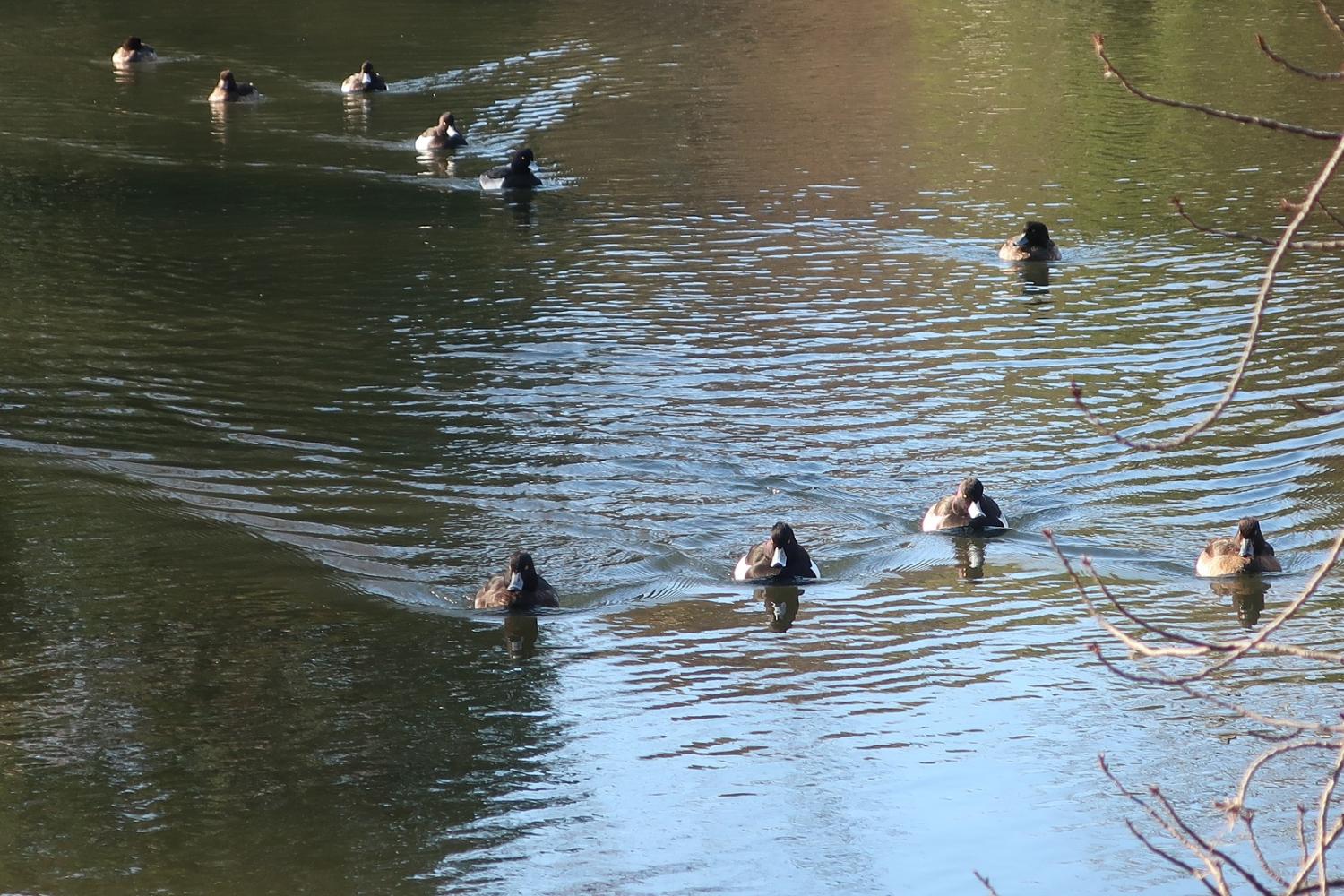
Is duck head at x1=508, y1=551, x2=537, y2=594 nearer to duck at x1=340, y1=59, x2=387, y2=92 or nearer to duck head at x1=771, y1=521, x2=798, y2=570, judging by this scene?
duck head at x1=771, y1=521, x2=798, y2=570

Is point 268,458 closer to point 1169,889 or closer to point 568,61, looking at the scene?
point 1169,889

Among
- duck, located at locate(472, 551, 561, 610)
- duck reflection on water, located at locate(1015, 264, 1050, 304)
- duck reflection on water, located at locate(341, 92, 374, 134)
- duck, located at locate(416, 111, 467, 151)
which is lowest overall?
duck, located at locate(472, 551, 561, 610)

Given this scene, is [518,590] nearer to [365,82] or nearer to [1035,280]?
[1035,280]

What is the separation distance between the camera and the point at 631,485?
18.1m

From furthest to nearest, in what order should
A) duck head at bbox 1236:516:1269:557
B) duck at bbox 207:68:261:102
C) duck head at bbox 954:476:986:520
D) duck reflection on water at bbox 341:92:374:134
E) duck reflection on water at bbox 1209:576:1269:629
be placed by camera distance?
duck at bbox 207:68:261:102, duck reflection on water at bbox 341:92:374:134, duck head at bbox 954:476:986:520, duck head at bbox 1236:516:1269:557, duck reflection on water at bbox 1209:576:1269:629

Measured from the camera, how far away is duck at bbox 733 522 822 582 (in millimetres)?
15383

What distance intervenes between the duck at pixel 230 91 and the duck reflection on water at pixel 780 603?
2696cm

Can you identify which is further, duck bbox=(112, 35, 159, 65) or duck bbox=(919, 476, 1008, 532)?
duck bbox=(112, 35, 159, 65)

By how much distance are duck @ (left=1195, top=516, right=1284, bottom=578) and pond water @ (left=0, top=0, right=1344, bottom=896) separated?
15.6 inches

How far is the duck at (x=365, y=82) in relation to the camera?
39781mm

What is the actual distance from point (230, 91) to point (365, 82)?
2.95 metres

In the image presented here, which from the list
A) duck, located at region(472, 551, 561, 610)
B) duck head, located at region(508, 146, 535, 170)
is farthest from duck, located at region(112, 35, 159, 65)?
duck, located at region(472, 551, 561, 610)

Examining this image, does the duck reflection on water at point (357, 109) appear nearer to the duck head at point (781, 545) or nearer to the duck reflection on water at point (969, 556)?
the duck reflection on water at point (969, 556)

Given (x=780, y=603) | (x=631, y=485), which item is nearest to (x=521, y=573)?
(x=780, y=603)
